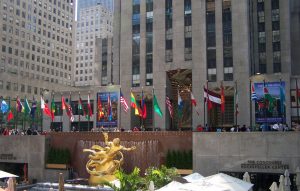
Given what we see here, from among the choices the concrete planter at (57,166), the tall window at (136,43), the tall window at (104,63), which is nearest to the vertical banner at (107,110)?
the tall window at (136,43)

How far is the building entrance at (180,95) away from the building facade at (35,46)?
170 ft

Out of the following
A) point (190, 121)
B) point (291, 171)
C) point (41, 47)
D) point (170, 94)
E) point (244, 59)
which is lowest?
point (291, 171)

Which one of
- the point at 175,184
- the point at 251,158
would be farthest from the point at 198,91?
the point at 175,184

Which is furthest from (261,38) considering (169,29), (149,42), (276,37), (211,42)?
(149,42)

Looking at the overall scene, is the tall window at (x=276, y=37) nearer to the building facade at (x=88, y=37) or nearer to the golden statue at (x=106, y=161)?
the golden statue at (x=106, y=161)

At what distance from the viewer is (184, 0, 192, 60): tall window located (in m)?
63.4

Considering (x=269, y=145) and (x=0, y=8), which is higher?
(x=0, y=8)

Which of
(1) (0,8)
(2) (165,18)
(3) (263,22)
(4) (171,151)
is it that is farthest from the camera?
(1) (0,8)

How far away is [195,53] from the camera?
206ft

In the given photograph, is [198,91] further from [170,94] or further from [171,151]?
[171,151]

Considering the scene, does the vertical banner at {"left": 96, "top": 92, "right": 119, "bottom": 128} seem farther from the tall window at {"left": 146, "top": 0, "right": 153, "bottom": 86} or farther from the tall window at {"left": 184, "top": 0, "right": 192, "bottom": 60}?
the tall window at {"left": 184, "top": 0, "right": 192, "bottom": 60}

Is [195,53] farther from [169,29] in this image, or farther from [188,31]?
[169,29]

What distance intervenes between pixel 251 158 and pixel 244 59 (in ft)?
84.6

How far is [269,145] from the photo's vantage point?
36.6 metres
